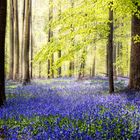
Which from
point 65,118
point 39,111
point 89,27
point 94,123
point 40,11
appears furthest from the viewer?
point 40,11

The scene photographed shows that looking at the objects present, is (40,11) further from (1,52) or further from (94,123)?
(94,123)

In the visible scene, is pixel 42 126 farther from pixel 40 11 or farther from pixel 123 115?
pixel 40 11

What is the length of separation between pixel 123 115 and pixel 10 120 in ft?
8.58

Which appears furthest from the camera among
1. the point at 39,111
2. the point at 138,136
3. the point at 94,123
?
the point at 39,111

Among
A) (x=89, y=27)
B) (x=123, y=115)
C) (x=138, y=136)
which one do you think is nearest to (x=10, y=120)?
(x=123, y=115)

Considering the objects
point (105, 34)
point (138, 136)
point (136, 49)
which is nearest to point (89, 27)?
point (105, 34)

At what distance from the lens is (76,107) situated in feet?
29.0

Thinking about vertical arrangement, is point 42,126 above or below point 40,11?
below

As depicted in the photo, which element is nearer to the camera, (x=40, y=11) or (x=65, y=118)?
(x=65, y=118)

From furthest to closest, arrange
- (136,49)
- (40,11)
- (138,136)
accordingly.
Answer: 1. (40,11)
2. (136,49)
3. (138,136)

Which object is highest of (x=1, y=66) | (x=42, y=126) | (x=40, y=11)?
(x=40, y=11)

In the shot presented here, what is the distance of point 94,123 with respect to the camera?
22.2 ft

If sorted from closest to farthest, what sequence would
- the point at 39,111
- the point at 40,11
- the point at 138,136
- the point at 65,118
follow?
the point at 138,136, the point at 65,118, the point at 39,111, the point at 40,11

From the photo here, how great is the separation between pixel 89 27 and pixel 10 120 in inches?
Result: 262
